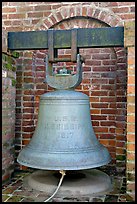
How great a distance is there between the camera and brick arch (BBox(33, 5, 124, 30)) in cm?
346

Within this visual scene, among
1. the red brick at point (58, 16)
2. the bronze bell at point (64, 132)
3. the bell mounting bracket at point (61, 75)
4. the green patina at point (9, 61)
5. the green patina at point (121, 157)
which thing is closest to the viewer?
the bronze bell at point (64, 132)

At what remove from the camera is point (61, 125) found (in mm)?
2652

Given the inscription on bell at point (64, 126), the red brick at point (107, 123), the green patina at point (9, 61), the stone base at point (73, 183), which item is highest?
the green patina at point (9, 61)

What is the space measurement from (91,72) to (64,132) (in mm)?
1149

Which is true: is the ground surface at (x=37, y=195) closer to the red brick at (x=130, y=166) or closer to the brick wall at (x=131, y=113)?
the brick wall at (x=131, y=113)

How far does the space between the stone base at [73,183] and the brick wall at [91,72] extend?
0.59 m

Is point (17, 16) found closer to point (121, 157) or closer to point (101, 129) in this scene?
point (101, 129)

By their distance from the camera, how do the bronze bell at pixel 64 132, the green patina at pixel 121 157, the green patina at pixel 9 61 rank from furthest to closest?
the green patina at pixel 121 157 → the green patina at pixel 9 61 → the bronze bell at pixel 64 132

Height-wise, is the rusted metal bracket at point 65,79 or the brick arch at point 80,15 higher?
the brick arch at point 80,15

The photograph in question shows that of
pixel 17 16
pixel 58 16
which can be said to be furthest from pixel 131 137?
pixel 17 16

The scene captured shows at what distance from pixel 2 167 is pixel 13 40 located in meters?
1.33

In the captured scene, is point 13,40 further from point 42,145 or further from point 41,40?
point 42,145

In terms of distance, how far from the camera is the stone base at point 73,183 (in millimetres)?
Result: 2647

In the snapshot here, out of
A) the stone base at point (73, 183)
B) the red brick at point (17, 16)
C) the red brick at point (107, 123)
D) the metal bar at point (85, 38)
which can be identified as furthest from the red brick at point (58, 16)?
the stone base at point (73, 183)
